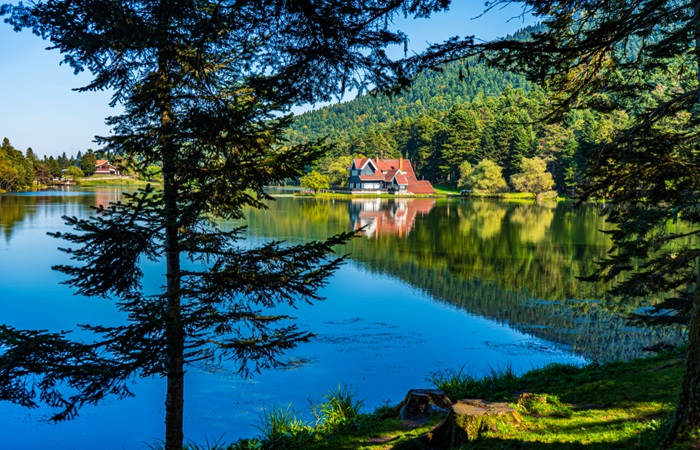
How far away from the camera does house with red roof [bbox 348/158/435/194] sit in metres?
89.1

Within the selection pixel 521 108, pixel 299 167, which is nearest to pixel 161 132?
pixel 299 167

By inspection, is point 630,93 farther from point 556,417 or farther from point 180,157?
point 180,157

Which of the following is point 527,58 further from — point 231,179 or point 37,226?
point 37,226

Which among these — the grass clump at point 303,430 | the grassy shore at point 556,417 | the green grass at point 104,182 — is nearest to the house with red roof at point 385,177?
the green grass at point 104,182

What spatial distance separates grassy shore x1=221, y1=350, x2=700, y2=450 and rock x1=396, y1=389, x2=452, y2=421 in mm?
209

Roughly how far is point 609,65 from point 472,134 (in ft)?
265

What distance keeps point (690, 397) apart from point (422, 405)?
399cm

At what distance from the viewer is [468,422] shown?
5.83 metres

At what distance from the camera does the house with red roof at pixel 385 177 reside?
3509 inches

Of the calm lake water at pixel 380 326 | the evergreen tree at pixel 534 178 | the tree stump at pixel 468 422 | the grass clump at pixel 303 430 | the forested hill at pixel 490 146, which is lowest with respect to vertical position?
the calm lake water at pixel 380 326

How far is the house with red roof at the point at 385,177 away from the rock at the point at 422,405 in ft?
266

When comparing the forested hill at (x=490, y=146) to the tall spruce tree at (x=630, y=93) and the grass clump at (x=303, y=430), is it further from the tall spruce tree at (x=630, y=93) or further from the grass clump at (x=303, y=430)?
the grass clump at (x=303, y=430)

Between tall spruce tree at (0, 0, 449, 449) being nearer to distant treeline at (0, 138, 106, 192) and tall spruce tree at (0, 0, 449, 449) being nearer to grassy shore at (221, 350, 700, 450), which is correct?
grassy shore at (221, 350, 700, 450)

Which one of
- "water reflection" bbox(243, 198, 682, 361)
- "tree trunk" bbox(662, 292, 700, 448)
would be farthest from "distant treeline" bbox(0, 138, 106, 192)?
"tree trunk" bbox(662, 292, 700, 448)
